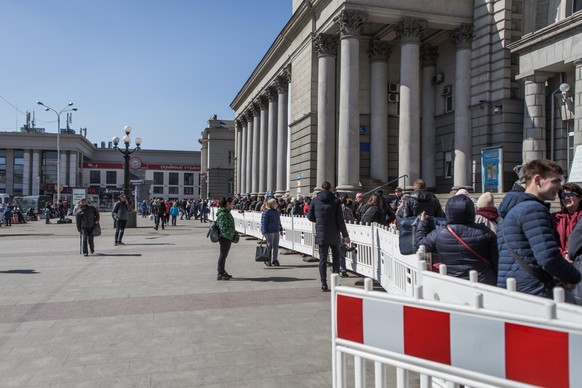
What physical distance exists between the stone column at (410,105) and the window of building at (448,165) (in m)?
2.96

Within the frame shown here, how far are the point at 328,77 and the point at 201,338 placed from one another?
20.5 m

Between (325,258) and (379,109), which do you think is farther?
(379,109)

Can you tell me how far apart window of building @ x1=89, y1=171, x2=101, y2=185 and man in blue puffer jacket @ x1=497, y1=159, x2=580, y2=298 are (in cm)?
10413

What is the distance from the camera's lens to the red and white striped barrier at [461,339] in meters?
2.07

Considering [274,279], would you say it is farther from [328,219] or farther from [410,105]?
[410,105]

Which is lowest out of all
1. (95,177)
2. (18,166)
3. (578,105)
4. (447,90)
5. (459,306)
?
(459,306)

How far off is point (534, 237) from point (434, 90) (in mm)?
23770

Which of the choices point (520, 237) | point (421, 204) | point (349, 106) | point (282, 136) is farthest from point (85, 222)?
point (282, 136)

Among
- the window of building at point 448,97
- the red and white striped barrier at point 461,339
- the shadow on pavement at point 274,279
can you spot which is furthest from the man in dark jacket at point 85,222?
the window of building at point 448,97

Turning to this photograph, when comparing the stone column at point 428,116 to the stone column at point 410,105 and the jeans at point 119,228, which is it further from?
the jeans at point 119,228

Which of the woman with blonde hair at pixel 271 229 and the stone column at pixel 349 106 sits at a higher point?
the stone column at pixel 349 106

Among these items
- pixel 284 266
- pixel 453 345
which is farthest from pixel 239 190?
pixel 453 345

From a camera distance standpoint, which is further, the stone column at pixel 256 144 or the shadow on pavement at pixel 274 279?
the stone column at pixel 256 144

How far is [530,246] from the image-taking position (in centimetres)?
350
